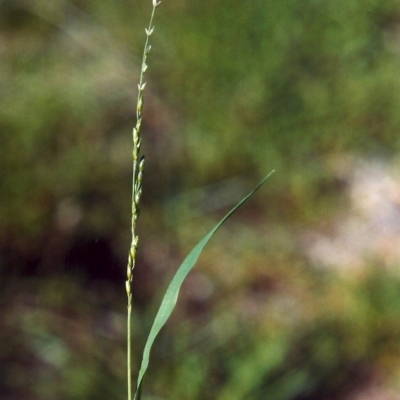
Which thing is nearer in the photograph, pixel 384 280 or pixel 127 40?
pixel 384 280

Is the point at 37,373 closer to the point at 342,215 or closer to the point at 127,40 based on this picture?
the point at 342,215

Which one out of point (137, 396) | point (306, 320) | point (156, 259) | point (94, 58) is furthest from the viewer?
point (94, 58)

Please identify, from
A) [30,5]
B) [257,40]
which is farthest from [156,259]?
[30,5]

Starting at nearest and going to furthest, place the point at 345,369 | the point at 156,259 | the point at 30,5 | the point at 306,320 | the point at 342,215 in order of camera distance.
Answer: the point at 345,369
the point at 306,320
the point at 156,259
the point at 342,215
the point at 30,5

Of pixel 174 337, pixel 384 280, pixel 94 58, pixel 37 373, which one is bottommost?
pixel 37 373

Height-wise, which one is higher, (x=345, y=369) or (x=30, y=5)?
(x=30, y=5)

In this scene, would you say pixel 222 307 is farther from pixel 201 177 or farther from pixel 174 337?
pixel 201 177

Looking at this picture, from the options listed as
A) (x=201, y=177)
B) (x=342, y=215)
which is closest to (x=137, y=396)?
(x=201, y=177)
